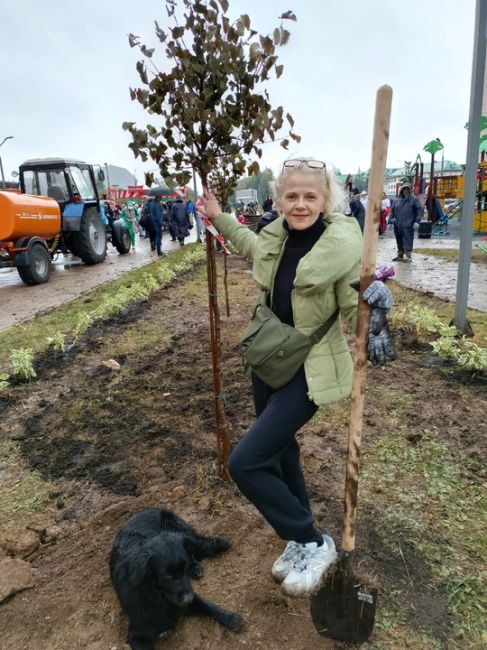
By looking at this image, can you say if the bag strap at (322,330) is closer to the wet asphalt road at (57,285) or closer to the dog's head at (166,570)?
the dog's head at (166,570)

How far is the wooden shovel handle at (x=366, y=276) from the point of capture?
149 cm

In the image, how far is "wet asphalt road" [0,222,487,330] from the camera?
26.1 feet

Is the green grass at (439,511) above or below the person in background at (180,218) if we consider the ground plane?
below

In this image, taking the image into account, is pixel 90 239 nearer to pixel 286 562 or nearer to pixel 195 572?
pixel 195 572

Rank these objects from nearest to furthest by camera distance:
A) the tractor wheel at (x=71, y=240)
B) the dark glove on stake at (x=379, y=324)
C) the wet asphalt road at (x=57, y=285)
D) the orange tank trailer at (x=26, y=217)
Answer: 1. the dark glove on stake at (x=379, y=324)
2. the wet asphalt road at (x=57, y=285)
3. the orange tank trailer at (x=26, y=217)
4. the tractor wheel at (x=71, y=240)

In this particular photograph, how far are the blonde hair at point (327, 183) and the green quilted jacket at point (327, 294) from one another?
6 cm

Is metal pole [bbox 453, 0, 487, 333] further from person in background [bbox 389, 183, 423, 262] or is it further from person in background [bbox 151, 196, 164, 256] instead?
person in background [bbox 151, 196, 164, 256]

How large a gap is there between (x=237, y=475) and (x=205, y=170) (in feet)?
4.98

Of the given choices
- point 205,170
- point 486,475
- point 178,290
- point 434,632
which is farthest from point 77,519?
point 178,290

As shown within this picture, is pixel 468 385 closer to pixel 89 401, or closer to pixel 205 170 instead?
pixel 205 170

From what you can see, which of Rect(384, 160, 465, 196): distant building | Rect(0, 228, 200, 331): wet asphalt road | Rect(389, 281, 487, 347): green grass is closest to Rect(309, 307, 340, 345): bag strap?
Rect(389, 281, 487, 347): green grass

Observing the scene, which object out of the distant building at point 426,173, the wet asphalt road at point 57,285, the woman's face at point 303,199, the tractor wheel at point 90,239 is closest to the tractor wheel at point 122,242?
the wet asphalt road at point 57,285

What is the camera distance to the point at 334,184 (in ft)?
6.48

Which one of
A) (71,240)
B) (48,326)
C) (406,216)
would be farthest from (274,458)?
(71,240)
